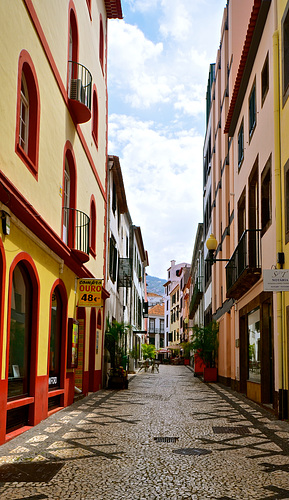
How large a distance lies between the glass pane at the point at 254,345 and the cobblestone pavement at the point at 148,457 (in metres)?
3.19

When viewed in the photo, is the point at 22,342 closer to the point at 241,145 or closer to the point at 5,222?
the point at 5,222

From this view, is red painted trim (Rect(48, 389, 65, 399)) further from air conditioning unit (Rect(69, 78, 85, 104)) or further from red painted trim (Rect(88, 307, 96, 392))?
air conditioning unit (Rect(69, 78, 85, 104))

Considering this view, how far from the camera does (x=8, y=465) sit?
7.34 meters

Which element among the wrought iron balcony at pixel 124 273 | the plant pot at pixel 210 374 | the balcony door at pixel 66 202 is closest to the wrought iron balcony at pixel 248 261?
the balcony door at pixel 66 202

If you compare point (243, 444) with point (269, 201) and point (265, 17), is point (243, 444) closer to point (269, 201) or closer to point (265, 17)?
point (269, 201)

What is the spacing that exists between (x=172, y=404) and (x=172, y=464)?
8.29 metres

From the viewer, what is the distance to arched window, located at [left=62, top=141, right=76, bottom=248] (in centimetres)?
1461

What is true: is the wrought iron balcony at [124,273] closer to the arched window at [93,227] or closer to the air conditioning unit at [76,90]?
the arched window at [93,227]

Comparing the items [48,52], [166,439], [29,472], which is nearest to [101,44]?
[48,52]

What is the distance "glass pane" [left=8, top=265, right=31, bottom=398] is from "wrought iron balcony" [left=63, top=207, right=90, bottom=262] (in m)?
3.48

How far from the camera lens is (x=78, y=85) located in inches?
568

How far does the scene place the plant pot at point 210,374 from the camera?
26.9 metres

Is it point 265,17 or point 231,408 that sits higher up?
point 265,17

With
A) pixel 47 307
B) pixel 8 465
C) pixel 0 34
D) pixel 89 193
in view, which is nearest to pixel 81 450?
pixel 8 465
